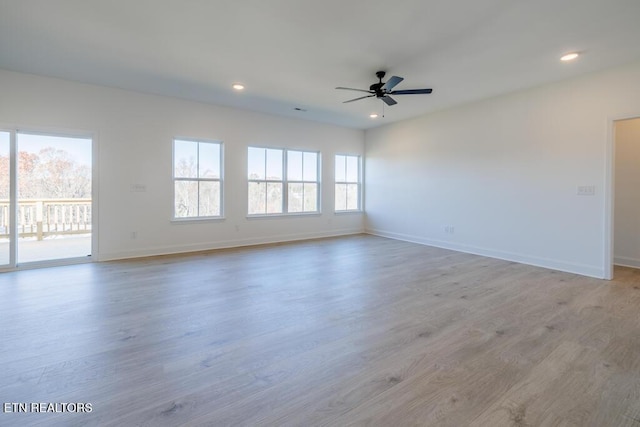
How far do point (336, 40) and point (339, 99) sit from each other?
6.87 ft

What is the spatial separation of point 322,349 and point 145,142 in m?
4.93

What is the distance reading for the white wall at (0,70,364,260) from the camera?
14.8ft

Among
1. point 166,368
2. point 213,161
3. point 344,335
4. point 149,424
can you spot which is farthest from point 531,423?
point 213,161

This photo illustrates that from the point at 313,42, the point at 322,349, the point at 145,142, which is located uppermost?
the point at 313,42

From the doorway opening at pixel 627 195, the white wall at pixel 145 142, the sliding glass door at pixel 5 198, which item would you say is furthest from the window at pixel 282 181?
the doorway opening at pixel 627 195

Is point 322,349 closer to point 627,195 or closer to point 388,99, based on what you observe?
point 388,99

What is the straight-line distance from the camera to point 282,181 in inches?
274

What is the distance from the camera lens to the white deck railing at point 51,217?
19.5ft

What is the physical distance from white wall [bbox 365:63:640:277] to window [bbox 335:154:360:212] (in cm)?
127

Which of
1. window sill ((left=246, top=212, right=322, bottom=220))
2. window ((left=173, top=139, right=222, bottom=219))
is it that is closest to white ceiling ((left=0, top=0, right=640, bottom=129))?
window ((left=173, top=139, right=222, bottom=219))

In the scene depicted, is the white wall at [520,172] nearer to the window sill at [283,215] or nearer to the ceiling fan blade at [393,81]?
the ceiling fan blade at [393,81]

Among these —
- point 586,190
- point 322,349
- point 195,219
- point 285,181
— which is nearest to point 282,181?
point 285,181

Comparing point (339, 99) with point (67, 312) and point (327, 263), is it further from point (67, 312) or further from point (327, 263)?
point (67, 312)

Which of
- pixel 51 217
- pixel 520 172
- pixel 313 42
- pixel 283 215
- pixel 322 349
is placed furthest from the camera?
pixel 283 215
